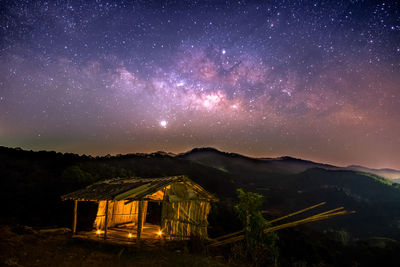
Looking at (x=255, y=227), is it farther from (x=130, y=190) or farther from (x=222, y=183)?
(x=222, y=183)

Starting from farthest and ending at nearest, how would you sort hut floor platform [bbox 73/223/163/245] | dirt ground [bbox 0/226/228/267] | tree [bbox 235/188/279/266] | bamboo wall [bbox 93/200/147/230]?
1. bamboo wall [bbox 93/200/147/230]
2. hut floor platform [bbox 73/223/163/245]
3. tree [bbox 235/188/279/266]
4. dirt ground [bbox 0/226/228/267]

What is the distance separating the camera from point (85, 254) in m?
11.1

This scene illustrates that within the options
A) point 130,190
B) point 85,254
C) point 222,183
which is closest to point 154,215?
point 130,190

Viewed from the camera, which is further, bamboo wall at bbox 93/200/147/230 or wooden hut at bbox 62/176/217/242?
bamboo wall at bbox 93/200/147/230

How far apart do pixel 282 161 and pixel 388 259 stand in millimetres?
72042

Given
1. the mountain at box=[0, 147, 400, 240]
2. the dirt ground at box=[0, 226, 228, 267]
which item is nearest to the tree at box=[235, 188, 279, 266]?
the dirt ground at box=[0, 226, 228, 267]

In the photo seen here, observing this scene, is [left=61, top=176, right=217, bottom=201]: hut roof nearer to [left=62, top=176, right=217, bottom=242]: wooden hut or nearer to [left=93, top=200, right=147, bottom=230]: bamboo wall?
[left=62, top=176, right=217, bottom=242]: wooden hut

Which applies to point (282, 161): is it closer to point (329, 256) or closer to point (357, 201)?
point (357, 201)

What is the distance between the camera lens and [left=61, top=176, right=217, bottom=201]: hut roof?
472 inches

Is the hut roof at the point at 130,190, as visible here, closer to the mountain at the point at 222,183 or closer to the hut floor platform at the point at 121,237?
the hut floor platform at the point at 121,237

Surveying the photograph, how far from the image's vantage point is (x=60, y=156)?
40.7m

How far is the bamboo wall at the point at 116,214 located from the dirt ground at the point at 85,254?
2063 millimetres

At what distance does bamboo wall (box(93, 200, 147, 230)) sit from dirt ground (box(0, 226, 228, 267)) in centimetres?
206

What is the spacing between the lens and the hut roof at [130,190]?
472 inches
